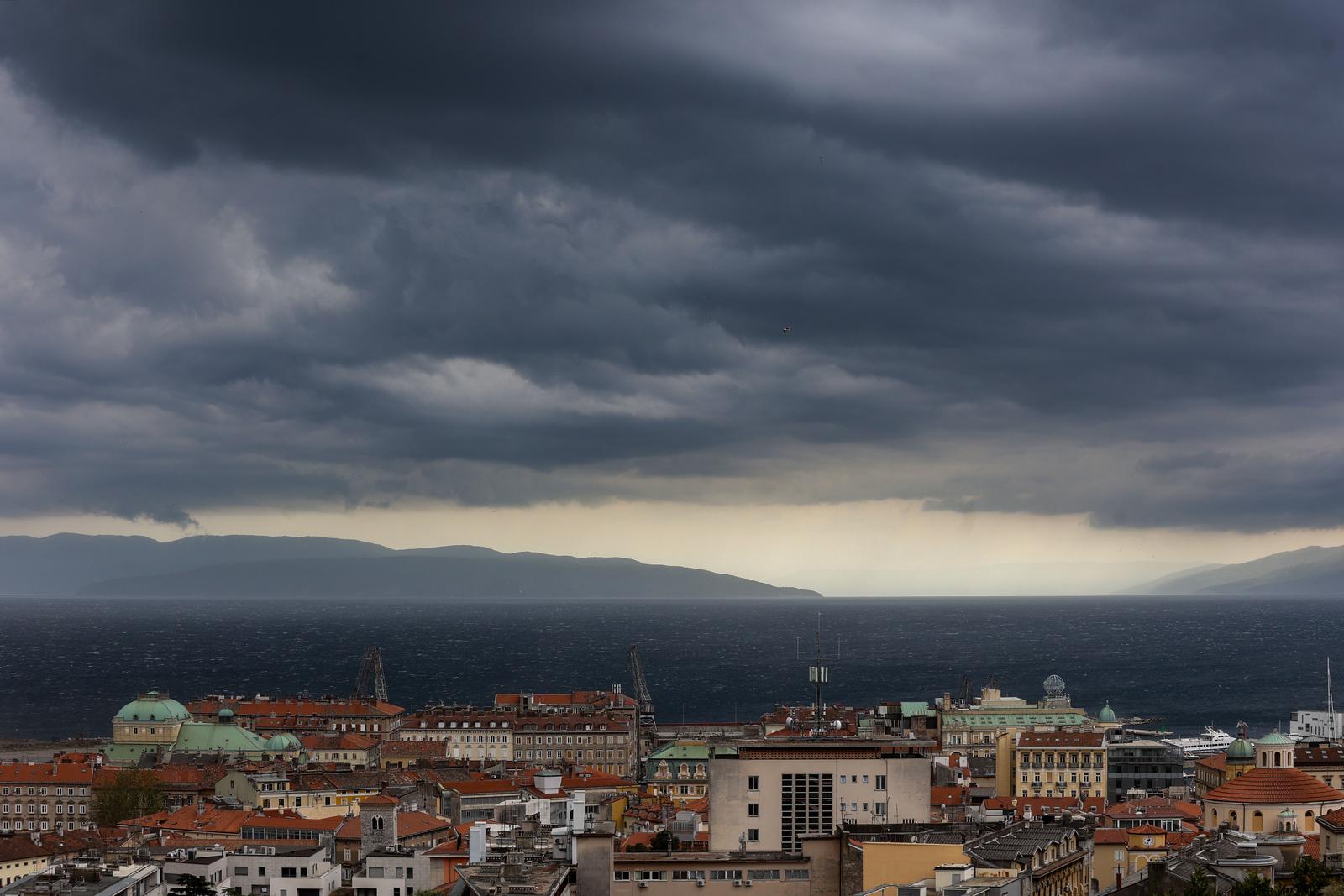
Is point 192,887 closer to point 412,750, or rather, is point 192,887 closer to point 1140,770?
point 1140,770

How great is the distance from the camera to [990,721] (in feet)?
604

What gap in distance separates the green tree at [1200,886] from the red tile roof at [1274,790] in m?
44.8

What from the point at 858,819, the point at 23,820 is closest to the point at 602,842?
the point at 858,819

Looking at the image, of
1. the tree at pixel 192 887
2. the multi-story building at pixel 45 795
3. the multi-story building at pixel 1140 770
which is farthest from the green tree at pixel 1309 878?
the multi-story building at pixel 45 795

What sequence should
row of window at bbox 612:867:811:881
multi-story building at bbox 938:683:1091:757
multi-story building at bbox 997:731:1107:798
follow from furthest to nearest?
Answer: multi-story building at bbox 938:683:1091:757 → multi-story building at bbox 997:731:1107:798 → row of window at bbox 612:867:811:881

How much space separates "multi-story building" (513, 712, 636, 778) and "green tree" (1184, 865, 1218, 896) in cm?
12643

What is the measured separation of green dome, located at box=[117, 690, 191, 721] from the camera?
194 metres

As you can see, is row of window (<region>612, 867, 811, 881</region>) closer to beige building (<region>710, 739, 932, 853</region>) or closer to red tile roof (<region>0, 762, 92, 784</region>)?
beige building (<region>710, 739, 932, 853</region>)

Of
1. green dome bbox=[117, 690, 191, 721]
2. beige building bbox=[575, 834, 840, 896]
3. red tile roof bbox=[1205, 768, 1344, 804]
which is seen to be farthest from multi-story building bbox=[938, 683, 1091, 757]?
beige building bbox=[575, 834, 840, 896]

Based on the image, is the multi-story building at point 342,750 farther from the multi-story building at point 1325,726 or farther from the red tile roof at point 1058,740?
the multi-story building at point 1325,726

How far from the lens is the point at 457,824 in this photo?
11325 centimetres

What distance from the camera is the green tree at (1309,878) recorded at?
200ft

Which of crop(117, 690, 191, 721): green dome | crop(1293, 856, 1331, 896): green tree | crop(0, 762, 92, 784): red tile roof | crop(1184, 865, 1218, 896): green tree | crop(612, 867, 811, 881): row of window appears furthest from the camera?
crop(117, 690, 191, 721): green dome

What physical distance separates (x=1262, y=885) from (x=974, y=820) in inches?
1514
